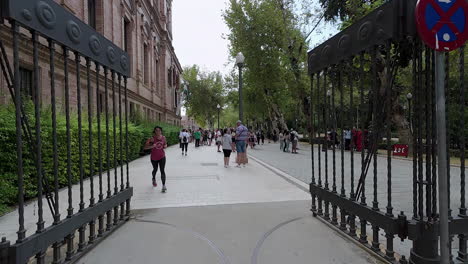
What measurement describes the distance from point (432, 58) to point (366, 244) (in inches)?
89.5

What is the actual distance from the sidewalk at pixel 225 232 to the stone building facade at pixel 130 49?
299cm

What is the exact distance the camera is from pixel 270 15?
91.8ft

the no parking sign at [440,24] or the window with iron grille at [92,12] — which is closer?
the no parking sign at [440,24]

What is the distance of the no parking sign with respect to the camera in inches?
104

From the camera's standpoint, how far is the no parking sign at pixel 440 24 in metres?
2.63

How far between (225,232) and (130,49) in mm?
21826

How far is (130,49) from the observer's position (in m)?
23.4

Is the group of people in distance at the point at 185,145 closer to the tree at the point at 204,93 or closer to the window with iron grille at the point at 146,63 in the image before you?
the window with iron grille at the point at 146,63

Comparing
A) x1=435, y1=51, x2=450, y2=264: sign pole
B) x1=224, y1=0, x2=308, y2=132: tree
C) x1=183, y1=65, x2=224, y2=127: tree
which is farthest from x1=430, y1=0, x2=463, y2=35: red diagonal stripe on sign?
x1=183, y1=65, x2=224, y2=127: tree

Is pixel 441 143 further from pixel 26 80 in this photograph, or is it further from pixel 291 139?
pixel 291 139

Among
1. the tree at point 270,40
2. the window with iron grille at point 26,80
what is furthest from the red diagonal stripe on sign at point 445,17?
the tree at point 270,40

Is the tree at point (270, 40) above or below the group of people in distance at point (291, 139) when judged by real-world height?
above

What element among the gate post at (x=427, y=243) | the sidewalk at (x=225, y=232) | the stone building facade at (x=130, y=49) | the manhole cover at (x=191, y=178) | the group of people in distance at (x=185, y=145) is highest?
the stone building facade at (x=130, y=49)

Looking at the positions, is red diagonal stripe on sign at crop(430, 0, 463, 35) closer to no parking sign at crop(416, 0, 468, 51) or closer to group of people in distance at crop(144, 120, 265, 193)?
no parking sign at crop(416, 0, 468, 51)
